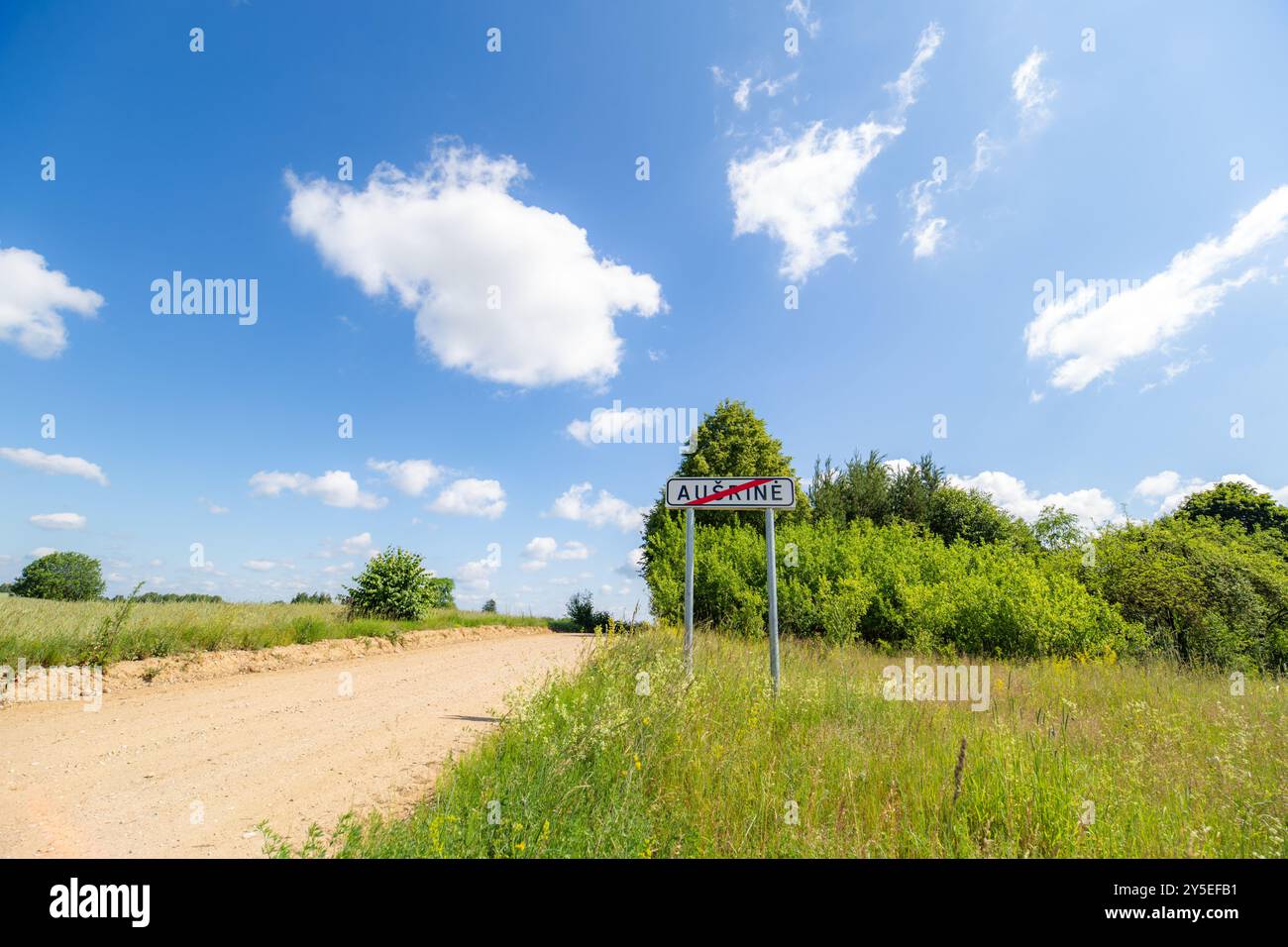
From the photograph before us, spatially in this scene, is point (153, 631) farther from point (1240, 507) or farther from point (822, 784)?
point (1240, 507)

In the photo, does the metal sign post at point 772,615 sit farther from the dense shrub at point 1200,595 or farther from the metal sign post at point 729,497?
the dense shrub at point 1200,595

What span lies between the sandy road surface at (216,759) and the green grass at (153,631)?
1.26 metres

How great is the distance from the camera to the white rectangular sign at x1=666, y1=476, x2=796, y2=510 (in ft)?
23.9

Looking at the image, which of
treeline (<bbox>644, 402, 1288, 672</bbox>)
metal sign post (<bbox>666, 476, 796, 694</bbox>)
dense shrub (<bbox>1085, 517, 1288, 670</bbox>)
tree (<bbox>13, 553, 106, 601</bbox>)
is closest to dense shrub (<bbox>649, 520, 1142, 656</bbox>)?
treeline (<bbox>644, 402, 1288, 672</bbox>)

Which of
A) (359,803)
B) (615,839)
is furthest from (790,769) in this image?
(359,803)

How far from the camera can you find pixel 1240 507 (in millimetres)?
31844

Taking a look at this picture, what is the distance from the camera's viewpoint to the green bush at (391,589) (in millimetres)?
17484

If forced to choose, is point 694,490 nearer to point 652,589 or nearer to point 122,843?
point 122,843

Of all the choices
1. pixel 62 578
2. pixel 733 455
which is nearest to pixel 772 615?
pixel 733 455

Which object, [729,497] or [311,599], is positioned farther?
[311,599]

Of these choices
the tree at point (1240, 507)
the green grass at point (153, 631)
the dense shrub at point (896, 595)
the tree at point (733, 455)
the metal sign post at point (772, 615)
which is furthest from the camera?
the tree at point (1240, 507)

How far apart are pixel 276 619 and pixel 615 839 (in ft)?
42.3

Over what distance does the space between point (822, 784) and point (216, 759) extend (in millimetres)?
5789

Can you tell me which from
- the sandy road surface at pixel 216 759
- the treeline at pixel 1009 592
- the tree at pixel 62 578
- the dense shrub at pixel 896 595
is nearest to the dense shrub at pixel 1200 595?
the treeline at pixel 1009 592
